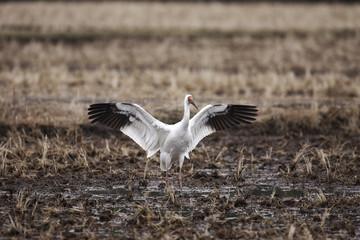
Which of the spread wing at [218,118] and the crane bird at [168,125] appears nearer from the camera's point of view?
the crane bird at [168,125]

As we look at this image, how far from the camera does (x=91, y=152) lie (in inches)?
514

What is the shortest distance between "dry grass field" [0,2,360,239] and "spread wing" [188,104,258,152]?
998 millimetres

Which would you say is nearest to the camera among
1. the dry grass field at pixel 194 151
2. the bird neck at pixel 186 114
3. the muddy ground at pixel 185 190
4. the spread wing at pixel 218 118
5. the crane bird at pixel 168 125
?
the muddy ground at pixel 185 190

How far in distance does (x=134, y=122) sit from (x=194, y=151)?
3.18 metres

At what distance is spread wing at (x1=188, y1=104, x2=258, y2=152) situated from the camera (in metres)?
→ 10.6

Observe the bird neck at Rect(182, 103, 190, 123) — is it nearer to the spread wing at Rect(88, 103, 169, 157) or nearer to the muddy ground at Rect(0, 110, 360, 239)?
the spread wing at Rect(88, 103, 169, 157)

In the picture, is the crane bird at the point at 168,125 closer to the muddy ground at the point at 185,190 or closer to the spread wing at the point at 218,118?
the spread wing at the point at 218,118

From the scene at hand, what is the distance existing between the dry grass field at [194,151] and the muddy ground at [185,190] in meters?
0.03

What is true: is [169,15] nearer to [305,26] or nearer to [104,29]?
[104,29]

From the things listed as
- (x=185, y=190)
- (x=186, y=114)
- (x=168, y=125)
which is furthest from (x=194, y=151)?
(x=186, y=114)

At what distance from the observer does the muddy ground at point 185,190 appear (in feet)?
27.1

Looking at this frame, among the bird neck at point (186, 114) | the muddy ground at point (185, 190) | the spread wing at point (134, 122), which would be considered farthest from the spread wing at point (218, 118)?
the muddy ground at point (185, 190)

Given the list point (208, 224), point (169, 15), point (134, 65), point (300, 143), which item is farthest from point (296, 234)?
point (169, 15)

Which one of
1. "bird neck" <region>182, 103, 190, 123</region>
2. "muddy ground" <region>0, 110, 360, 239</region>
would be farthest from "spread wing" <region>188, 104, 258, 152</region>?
"muddy ground" <region>0, 110, 360, 239</region>
